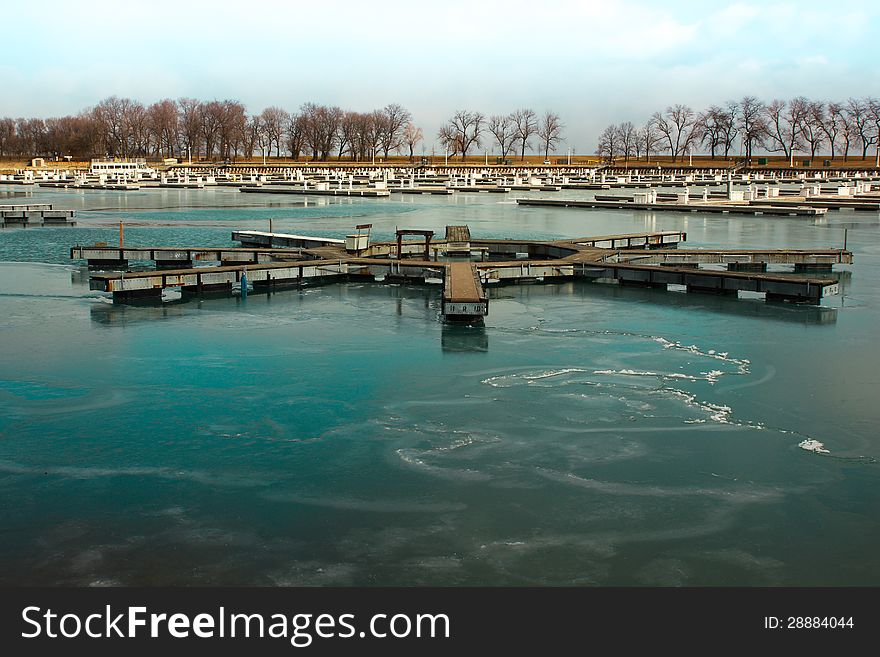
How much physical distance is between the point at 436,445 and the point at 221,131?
168 meters

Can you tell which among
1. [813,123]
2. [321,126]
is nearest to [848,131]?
A: [813,123]

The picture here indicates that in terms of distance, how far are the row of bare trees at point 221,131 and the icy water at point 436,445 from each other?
6016 inches

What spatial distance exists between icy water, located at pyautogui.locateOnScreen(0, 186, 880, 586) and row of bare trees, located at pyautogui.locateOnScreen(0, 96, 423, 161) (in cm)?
15280

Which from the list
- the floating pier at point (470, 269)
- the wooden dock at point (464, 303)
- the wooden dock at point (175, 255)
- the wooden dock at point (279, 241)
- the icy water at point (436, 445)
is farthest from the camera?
the wooden dock at point (279, 241)

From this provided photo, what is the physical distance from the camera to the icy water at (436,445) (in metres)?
8.45

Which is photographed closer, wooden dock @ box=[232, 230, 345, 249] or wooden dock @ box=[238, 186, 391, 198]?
wooden dock @ box=[232, 230, 345, 249]

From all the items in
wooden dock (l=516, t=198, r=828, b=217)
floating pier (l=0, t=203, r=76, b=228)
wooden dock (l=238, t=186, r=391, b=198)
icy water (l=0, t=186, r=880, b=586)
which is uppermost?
wooden dock (l=238, t=186, r=391, b=198)

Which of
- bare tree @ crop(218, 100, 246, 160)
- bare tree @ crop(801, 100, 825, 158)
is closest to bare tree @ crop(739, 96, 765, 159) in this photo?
bare tree @ crop(801, 100, 825, 158)

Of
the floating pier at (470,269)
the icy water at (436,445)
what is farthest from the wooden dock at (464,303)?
the icy water at (436,445)

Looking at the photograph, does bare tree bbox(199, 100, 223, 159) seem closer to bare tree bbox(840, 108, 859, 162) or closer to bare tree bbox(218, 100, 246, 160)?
bare tree bbox(218, 100, 246, 160)

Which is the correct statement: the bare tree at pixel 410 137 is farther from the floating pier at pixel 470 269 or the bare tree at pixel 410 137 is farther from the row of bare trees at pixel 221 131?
the floating pier at pixel 470 269

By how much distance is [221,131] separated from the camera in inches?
6703

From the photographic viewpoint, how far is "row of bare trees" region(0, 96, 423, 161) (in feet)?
555

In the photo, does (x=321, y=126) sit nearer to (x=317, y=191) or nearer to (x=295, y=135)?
(x=295, y=135)
